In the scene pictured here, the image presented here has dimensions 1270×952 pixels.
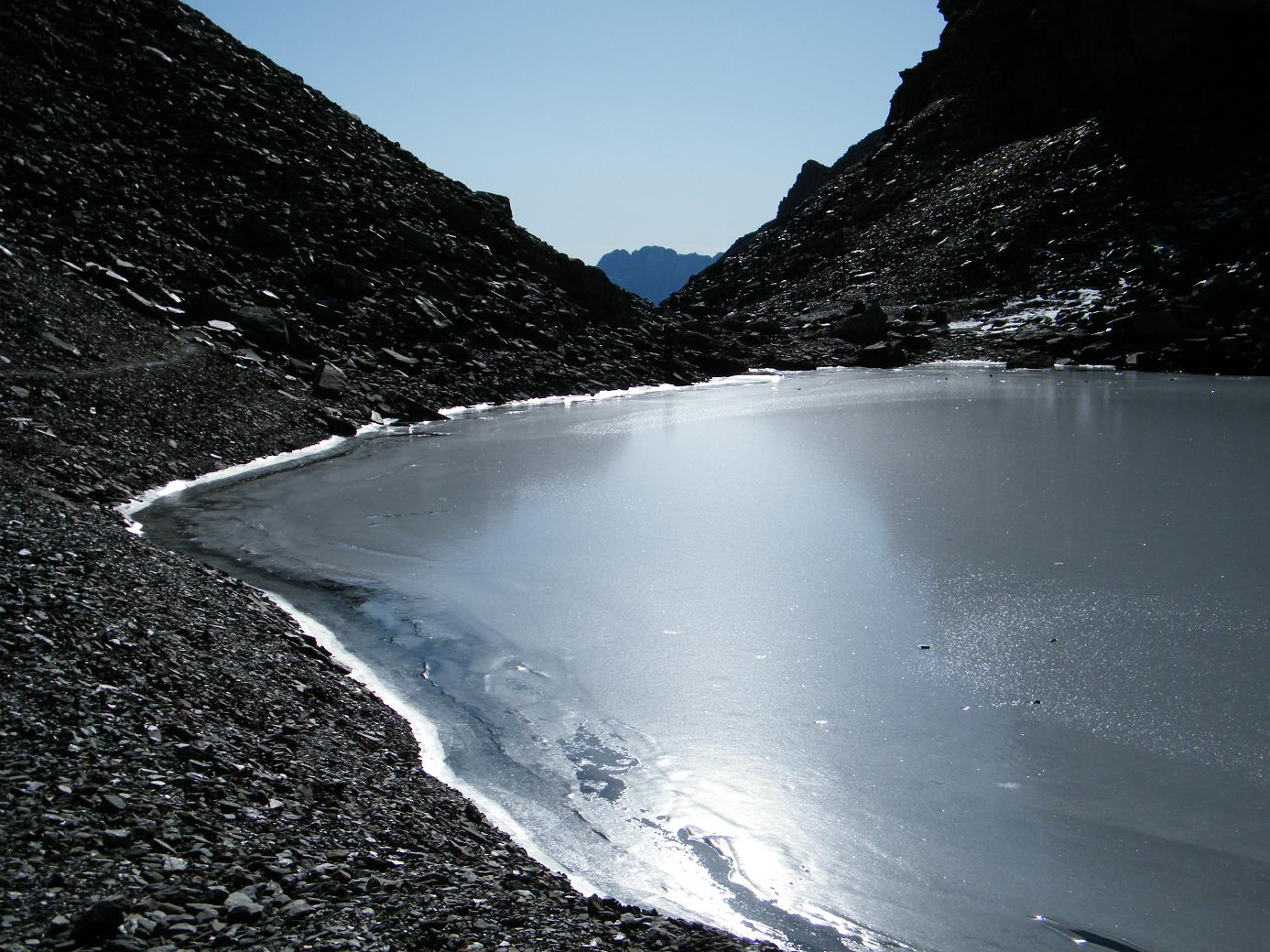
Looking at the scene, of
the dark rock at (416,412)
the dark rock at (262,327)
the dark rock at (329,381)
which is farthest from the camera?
the dark rock at (416,412)

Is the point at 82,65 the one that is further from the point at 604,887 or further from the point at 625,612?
the point at 604,887

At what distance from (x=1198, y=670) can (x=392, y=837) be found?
592cm

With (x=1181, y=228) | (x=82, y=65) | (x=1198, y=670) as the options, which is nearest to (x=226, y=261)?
(x=82, y=65)

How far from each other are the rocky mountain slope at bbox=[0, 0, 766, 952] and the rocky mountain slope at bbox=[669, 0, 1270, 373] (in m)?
13.9

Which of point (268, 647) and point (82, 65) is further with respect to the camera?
point (82, 65)

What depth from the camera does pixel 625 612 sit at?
9.40 meters

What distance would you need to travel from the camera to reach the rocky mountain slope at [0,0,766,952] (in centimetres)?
408

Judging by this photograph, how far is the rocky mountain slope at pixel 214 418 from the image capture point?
4.08 meters

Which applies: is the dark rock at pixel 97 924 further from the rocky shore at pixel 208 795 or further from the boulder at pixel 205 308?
the boulder at pixel 205 308

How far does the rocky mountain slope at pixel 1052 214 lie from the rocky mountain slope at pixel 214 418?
13.9 metres

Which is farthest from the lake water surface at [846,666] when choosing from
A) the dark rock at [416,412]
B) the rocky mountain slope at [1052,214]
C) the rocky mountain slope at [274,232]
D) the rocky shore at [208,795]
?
the rocky mountain slope at [1052,214]

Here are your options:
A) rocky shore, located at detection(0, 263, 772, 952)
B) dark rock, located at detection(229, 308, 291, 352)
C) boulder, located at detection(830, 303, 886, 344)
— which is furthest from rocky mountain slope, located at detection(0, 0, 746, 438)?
rocky shore, located at detection(0, 263, 772, 952)

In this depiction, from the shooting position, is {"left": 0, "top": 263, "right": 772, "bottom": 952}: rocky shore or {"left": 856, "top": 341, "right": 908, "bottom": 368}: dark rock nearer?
{"left": 0, "top": 263, "right": 772, "bottom": 952}: rocky shore

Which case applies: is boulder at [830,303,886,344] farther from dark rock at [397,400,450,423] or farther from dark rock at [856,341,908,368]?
dark rock at [397,400,450,423]
